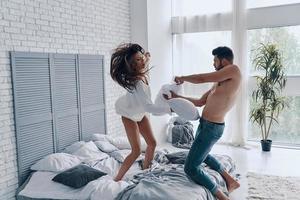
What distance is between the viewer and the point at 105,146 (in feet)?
12.8

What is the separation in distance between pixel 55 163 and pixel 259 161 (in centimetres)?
294

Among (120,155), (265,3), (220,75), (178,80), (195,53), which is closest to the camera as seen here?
(220,75)

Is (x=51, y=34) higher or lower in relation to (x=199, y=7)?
lower

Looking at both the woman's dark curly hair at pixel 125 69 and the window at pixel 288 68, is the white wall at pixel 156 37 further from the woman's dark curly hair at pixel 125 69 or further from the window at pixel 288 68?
the woman's dark curly hair at pixel 125 69

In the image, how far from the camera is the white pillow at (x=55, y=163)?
3.19 metres

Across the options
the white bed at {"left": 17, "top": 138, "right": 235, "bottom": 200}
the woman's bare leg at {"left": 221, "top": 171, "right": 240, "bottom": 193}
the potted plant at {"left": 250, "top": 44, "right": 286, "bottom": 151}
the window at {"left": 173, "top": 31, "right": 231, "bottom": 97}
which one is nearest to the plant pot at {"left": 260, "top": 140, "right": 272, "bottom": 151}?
the potted plant at {"left": 250, "top": 44, "right": 286, "bottom": 151}

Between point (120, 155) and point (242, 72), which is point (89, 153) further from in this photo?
point (242, 72)

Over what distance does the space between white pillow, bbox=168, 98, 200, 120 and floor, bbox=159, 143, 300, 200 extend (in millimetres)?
1134

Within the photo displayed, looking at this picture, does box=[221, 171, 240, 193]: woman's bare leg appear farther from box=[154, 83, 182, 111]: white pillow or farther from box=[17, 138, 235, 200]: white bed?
box=[154, 83, 182, 111]: white pillow

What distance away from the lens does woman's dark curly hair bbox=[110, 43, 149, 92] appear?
2865mm

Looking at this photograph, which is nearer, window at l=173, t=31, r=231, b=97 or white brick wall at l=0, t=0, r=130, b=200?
white brick wall at l=0, t=0, r=130, b=200

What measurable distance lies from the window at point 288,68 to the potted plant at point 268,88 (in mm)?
181

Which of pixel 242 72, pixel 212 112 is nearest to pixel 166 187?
pixel 212 112

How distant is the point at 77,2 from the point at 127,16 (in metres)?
1.39
